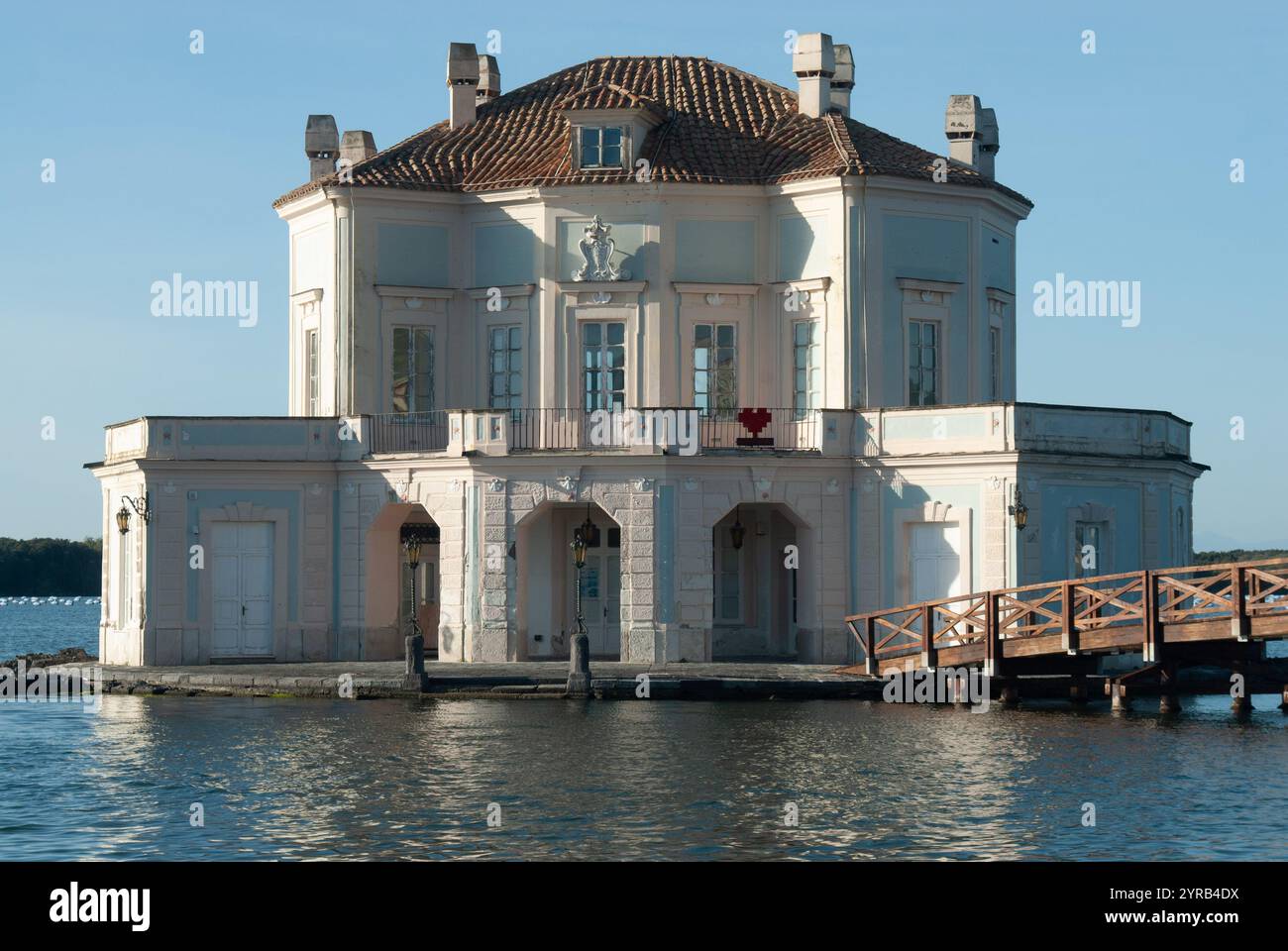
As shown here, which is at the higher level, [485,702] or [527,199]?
[527,199]

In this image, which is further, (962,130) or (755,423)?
(962,130)

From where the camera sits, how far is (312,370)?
47.5 meters

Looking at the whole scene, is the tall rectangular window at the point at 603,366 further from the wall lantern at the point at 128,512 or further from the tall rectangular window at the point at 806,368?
the wall lantern at the point at 128,512

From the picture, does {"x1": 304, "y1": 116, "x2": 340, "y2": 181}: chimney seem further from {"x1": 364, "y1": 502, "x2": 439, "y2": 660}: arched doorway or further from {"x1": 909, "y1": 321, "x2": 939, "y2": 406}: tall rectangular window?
{"x1": 909, "y1": 321, "x2": 939, "y2": 406}: tall rectangular window

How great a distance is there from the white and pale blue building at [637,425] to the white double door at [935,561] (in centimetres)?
7

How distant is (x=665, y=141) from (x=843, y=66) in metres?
5.50

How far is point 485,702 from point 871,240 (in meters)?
12.9

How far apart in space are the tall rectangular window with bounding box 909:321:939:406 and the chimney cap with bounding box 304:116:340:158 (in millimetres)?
14163

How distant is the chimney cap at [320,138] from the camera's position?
4991 cm

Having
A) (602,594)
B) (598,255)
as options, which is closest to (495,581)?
(602,594)

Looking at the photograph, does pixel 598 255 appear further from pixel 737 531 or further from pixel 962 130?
pixel 962 130
